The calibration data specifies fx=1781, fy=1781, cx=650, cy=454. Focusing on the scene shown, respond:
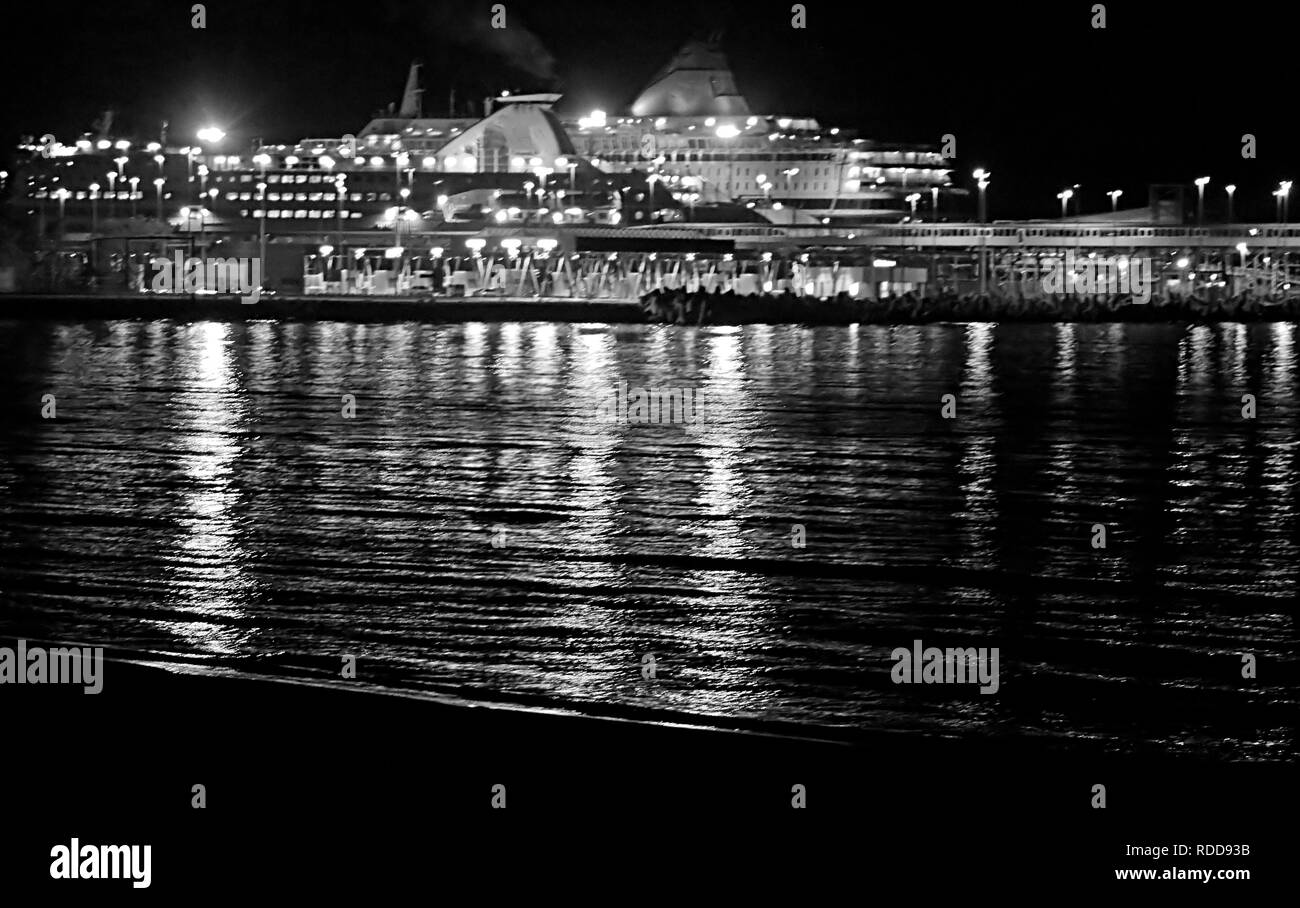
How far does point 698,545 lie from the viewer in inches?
447

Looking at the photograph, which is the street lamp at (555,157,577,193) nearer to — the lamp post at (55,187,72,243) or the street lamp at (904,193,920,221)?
the street lamp at (904,193,920,221)

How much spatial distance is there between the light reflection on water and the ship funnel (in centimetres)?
6883

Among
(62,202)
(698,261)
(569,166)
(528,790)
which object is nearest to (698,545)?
(528,790)

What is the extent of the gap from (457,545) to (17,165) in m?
76.5

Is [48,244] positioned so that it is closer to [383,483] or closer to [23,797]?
[383,483]

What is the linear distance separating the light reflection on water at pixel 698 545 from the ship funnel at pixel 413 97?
68.8 metres

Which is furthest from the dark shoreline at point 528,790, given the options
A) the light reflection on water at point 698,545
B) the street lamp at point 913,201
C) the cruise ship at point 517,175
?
the street lamp at point 913,201

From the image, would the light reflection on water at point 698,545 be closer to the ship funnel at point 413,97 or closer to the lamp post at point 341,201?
the lamp post at point 341,201

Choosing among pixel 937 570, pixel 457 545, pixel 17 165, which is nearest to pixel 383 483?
pixel 457 545

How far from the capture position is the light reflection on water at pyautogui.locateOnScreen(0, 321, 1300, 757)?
7.38 m

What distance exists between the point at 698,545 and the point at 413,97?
282 ft

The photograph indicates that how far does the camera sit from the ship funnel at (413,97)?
306 feet
